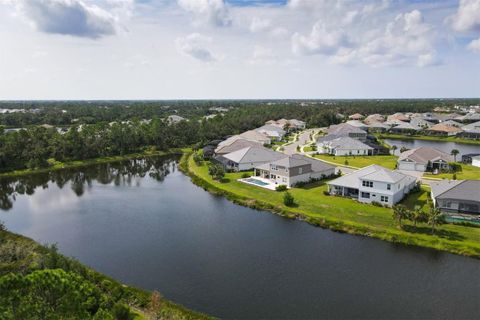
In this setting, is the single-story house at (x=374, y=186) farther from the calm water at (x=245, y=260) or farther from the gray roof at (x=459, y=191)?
the calm water at (x=245, y=260)

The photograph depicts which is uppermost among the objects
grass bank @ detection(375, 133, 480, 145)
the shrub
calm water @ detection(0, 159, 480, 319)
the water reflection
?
grass bank @ detection(375, 133, 480, 145)

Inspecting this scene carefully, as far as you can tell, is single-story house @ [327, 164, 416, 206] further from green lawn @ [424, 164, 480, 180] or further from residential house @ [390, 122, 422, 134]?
residential house @ [390, 122, 422, 134]

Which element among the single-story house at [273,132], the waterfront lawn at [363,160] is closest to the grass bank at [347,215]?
the waterfront lawn at [363,160]

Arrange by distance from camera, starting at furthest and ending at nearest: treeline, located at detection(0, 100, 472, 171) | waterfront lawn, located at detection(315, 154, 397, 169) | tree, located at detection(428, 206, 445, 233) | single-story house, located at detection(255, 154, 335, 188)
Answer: treeline, located at detection(0, 100, 472, 171), waterfront lawn, located at detection(315, 154, 397, 169), single-story house, located at detection(255, 154, 335, 188), tree, located at detection(428, 206, 445, 233)

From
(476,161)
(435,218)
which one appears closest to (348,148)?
(476,161)

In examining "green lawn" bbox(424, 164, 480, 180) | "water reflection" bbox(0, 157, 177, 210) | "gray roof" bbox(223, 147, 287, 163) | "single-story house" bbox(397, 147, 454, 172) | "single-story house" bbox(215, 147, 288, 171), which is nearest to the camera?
"green lawn" bbox(424, 164, 480, 180)

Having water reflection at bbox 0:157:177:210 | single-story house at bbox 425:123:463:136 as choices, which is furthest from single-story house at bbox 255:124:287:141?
single-story house at bbox 425:123:463:136

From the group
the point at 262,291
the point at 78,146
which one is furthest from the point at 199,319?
the point at 78,146

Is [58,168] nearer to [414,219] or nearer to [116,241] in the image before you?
[116,241]
